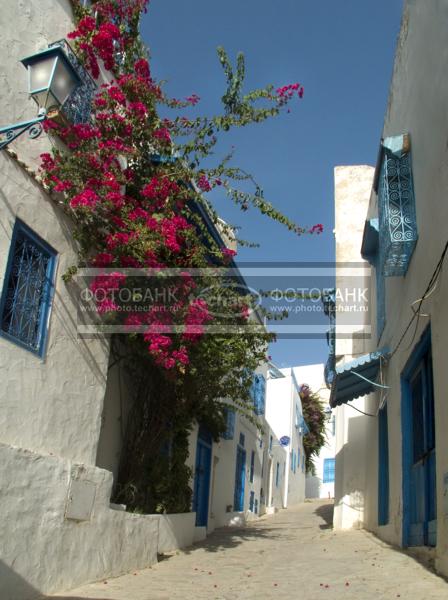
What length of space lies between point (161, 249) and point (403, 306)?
11.2 ft

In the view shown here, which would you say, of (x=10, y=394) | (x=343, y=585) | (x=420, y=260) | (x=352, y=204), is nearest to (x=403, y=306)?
(x=420, y=260)

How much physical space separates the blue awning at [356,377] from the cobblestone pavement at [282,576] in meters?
2.66

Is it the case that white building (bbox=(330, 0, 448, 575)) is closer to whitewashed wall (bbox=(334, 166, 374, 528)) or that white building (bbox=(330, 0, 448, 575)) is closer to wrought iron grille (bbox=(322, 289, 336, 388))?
whitewashed wall (bbox=(334, 166, 374, 528))

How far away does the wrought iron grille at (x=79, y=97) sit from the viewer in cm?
700

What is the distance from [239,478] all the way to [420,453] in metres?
9.56

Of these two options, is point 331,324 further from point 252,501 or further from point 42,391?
point 42,391

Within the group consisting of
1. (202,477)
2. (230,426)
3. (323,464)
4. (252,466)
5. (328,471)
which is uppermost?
(323,464)

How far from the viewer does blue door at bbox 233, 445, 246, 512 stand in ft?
53.0

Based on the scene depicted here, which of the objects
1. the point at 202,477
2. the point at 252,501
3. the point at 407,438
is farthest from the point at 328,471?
the point at 407,438

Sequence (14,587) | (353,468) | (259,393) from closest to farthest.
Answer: (14,587)
(353,468)
(259,393)

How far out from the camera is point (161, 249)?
774 cm

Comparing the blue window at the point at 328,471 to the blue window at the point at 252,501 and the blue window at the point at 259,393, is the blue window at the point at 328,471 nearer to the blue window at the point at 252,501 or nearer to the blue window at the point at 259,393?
the blue window at the point at 259,393

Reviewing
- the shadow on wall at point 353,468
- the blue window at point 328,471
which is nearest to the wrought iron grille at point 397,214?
the shadow on wall at point 353,468

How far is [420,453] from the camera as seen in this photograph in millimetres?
7676
